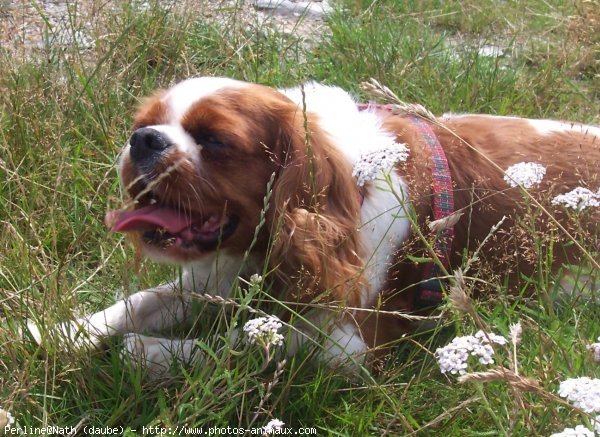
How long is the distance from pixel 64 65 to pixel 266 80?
900mm

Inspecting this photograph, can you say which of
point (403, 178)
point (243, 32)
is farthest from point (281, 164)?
point (243, 32)

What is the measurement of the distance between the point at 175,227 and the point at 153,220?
0.07m

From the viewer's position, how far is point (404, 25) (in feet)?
15.5

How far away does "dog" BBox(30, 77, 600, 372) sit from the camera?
253 centimetres

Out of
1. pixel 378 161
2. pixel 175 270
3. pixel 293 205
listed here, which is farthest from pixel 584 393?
pixel 175 270

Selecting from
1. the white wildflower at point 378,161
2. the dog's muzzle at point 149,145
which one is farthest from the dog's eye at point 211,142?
the white wildflower at point 378,161

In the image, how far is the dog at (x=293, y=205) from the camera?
8.30 ft

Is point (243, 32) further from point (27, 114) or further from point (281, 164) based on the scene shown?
point (281, 164)

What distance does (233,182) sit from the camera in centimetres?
260

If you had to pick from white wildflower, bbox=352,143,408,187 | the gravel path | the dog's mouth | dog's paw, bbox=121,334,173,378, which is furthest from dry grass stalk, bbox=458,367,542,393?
the gravel path

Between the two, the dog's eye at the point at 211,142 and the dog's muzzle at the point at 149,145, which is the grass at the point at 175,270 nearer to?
the dog's muzzle at the point at 149,145

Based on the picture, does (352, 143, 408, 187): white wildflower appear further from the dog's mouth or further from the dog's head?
the dog's mouth

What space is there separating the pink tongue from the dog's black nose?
0.14 m

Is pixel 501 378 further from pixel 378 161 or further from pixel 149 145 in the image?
pixel 149 145
